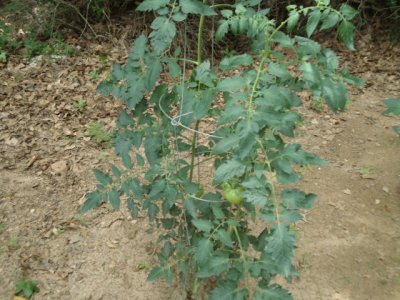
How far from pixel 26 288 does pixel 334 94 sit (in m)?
2.27

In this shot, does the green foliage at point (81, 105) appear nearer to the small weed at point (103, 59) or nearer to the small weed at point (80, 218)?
the small weed at point (103, 59)

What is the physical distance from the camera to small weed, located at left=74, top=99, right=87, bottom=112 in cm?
430

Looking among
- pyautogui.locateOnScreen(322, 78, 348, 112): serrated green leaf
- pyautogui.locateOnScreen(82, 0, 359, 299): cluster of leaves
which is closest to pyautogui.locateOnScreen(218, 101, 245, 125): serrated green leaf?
pyautogui.locateOnScreen(82, 0, 359, 299): cluster of leaves

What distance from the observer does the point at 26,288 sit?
105 inches

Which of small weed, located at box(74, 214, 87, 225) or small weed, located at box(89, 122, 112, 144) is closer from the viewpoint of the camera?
small weed, located at box(74, 214, 87, 225)

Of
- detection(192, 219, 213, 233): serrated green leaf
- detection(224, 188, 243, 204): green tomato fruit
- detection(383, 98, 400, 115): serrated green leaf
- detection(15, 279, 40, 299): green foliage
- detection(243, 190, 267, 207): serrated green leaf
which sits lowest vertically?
detection(15, 279, 40, 299): green foliage

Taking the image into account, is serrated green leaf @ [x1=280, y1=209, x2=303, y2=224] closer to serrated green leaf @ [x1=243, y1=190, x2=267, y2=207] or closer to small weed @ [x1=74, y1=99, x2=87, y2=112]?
serrated green leaf @ [x1=243, y1=190, x2=267, y2=207]

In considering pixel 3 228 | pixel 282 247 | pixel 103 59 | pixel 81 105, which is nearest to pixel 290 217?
pixel 282 247

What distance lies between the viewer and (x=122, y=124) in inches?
76.1

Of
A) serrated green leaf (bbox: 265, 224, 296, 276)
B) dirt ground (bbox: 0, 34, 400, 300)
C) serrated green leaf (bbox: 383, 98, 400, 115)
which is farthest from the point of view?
dirt ground (bbox: 0, 34, 400, 300)

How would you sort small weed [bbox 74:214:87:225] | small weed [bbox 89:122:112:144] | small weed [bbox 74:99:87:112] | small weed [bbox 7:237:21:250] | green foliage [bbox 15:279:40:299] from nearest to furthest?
green foliage [bbox 15:279:40:299] < small weed [bbox 7:237:21:250] < small weed [bbox 74:214:87:225] < small weed [bbox 89:122:112:144] < small weed [bbox 74:99:87:112]

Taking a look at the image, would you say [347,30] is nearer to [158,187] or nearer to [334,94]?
[334,94]

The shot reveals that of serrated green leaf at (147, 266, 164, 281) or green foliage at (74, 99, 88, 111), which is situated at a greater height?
serrated green leaf at (147, 266, 164, 281)

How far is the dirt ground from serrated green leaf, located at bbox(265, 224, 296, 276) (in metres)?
1.46
